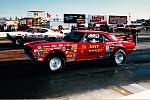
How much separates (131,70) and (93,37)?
7.22ft

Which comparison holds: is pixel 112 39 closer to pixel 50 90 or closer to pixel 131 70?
pixel 131 70

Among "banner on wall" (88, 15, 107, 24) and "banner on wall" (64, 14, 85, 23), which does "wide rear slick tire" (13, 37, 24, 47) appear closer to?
"banner on wall" (64, 14, 85, 23)

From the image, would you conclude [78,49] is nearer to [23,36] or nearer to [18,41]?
[23,36]

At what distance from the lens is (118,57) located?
40.5 feet

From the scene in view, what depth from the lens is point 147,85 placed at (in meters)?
8.59

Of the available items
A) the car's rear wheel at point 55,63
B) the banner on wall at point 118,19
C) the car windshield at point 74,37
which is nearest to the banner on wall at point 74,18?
the banner on wall at point 118,19

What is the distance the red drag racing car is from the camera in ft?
32.7

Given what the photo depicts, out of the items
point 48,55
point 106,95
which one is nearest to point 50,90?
point 106,95

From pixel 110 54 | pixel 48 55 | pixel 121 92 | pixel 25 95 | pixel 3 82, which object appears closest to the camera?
pixel 25 95

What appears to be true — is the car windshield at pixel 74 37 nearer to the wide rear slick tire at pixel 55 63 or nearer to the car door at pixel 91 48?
the car door at pixel 91 48

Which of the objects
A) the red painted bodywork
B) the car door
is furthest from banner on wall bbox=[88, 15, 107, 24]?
the car door

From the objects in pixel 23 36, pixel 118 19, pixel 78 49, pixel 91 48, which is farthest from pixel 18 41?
pixel 118 19

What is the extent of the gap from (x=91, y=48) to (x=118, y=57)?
1894 mm

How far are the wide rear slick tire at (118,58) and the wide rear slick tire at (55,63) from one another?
2875 millimetres
